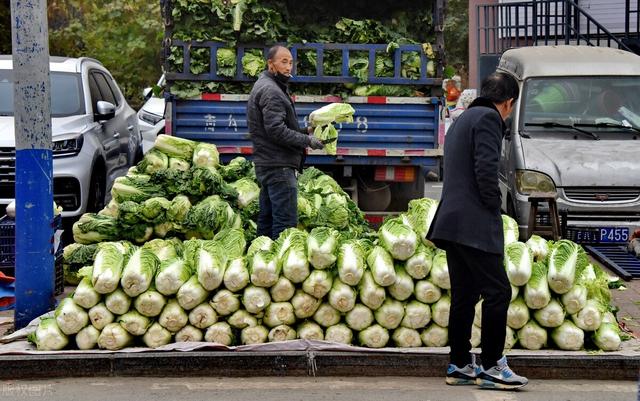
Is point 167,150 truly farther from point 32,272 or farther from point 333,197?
point 32,272

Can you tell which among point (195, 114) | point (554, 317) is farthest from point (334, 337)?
point (195, 114)

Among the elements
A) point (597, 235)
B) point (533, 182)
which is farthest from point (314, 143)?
point (597, 235)

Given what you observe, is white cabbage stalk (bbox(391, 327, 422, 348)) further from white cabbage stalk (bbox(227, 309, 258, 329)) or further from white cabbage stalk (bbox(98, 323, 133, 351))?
white cabbage stalk (bbox(98, 323, 133, 351))

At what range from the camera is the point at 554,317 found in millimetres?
7102

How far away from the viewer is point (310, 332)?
7203 mm

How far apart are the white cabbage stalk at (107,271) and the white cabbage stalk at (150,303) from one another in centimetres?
18

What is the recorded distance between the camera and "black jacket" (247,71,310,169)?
27.4ft

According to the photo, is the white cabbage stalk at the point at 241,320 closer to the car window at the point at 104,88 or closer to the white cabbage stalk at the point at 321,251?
the white cabbage stalk at the point at 321,251

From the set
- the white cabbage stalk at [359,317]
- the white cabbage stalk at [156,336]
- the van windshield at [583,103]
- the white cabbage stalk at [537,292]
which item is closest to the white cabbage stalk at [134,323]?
the white cabbage stalk at [156,336]

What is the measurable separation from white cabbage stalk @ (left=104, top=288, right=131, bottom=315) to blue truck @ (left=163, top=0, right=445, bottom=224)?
4718 mm

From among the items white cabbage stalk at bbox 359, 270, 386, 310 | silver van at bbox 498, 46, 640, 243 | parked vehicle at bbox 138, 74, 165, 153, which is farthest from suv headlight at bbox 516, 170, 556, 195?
parked vehicle at bbox 138, 74, 165, 153

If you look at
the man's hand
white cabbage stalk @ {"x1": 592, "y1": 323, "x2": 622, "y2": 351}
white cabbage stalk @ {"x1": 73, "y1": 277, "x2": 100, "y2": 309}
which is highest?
the man's hand

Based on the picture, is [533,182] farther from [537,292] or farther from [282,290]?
[282,290]

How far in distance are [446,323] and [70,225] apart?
19.5 feet
